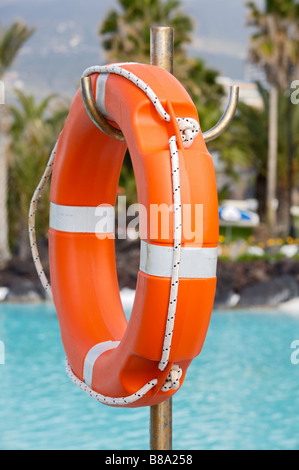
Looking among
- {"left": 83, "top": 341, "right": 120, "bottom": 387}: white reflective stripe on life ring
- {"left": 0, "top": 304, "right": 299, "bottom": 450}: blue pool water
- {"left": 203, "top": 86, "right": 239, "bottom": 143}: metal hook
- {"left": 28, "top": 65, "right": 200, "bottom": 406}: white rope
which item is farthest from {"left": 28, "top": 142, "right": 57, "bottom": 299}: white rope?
{"left": 0, "top": 304, "right": 299, "bottom": 450}: blue pool water

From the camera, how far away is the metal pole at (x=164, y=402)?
3506 millimetres

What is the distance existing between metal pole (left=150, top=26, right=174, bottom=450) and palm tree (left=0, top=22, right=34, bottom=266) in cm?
964

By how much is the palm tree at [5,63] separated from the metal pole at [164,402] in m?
9.64

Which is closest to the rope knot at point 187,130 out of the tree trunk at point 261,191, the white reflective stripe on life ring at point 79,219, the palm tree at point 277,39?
the white reflective stripe on life ring at point 79,219

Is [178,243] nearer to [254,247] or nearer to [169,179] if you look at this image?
[169,179]

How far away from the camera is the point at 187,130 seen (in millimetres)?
2971

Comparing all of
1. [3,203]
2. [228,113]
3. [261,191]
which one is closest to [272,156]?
[261,191]

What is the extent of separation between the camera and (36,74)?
183 m

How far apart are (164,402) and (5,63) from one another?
446 inches

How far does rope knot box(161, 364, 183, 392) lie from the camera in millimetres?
3035

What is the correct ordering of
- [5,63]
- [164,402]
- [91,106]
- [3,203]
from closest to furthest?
[91,106], [164,402], [3,203], [5,63]

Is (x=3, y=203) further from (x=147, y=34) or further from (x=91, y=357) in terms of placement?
(x=91, y=357)

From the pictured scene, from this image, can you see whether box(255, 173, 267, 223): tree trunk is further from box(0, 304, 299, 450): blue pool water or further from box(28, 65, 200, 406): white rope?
box(28, 65, 200, 406): white rope
